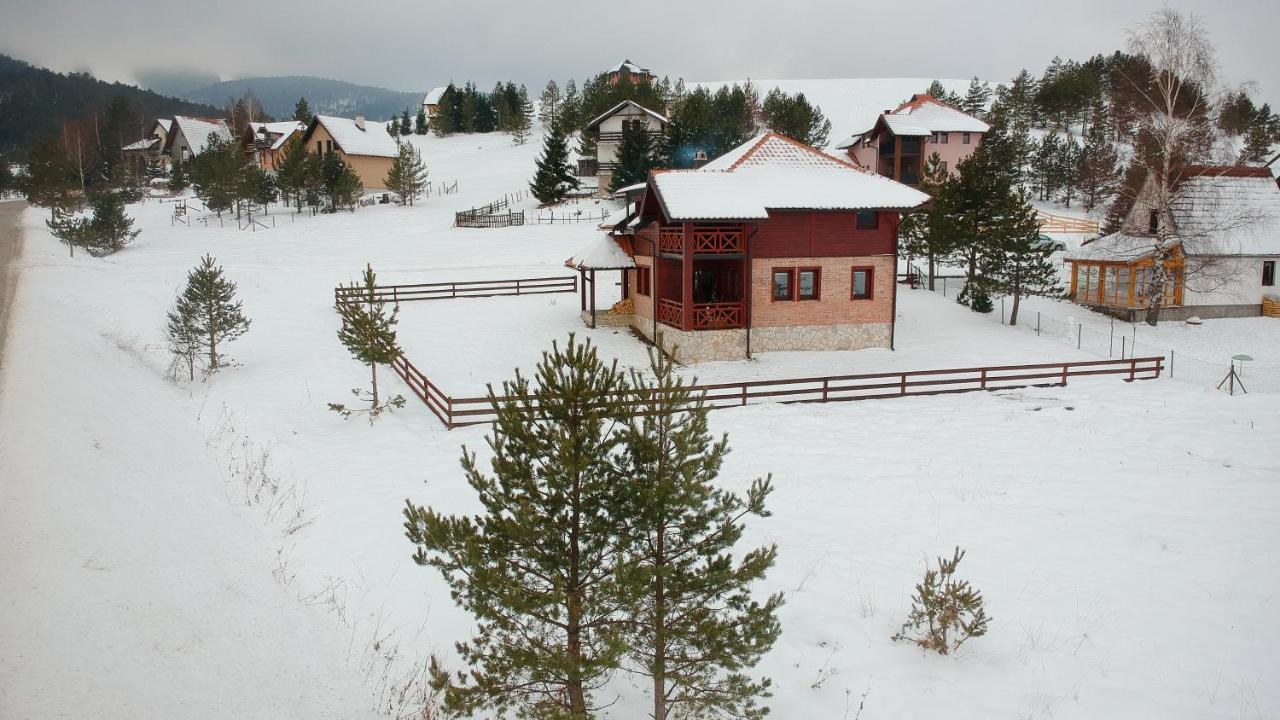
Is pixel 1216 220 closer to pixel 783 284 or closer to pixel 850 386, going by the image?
pixel 783 284

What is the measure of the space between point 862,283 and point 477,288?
58.1 ft

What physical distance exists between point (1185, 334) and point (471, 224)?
1619 inches

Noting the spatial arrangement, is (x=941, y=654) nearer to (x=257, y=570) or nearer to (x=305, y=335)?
(x=257, y=570)

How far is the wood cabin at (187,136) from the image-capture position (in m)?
77.4

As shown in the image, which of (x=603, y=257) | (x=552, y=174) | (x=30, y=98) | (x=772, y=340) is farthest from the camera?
(x=552, y=174)

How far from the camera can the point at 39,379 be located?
50.9 ft

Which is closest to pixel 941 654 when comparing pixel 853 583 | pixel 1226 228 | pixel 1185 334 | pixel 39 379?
pixel 853 583

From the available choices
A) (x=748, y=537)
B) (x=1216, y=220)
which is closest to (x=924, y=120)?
(x=1216, y=220)

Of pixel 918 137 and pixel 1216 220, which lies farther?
pixel 918 137

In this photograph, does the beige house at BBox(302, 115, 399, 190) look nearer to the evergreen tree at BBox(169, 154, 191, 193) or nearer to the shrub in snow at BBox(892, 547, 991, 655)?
the evergreen tree at BBox(169, 154, 191, 193)

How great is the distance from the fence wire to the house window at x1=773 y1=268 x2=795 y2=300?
10406mm

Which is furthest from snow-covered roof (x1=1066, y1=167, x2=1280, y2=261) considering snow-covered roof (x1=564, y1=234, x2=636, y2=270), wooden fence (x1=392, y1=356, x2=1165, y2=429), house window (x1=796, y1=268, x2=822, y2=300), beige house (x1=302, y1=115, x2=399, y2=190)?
beige house (x1=302, y1=115, x2=399, y2=190)

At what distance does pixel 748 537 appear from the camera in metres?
12.5

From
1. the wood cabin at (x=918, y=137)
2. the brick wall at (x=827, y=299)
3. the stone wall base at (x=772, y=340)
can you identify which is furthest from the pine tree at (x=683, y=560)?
the wood cabin at (x=918, y=137)
